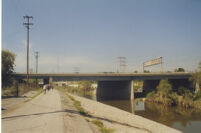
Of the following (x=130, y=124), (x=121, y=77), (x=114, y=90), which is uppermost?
(x=121, y=77)

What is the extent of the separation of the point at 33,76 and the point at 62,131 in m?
57.8

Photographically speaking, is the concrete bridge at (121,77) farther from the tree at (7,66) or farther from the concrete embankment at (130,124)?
the concrete embankment at (130,124)

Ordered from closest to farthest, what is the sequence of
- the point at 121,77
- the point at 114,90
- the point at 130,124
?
the point at 130,124 < the point at 121,77 < the point at 114,90

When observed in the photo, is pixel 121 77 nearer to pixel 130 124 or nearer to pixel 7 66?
pixel 7 66

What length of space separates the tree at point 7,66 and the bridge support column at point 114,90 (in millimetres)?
39622

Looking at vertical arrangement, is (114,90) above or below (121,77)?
below

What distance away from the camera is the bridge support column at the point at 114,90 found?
69.1 m

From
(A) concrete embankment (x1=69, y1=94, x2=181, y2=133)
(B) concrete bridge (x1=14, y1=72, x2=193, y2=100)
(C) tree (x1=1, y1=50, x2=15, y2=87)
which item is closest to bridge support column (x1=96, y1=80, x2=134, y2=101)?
(B) concrete bridge (x1=14, y1=72, x2=193, y2=100)

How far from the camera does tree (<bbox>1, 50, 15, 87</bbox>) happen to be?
38281 mm

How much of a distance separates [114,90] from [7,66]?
48885 mm

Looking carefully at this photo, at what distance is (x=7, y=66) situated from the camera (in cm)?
3956

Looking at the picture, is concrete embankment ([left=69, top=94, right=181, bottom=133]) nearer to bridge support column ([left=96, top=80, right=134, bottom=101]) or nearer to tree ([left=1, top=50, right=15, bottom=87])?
tree ([left=1, top=50, right=15, bottom=87])

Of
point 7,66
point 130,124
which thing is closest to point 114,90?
point 7,66

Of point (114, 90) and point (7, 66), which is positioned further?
point (114, 90)
